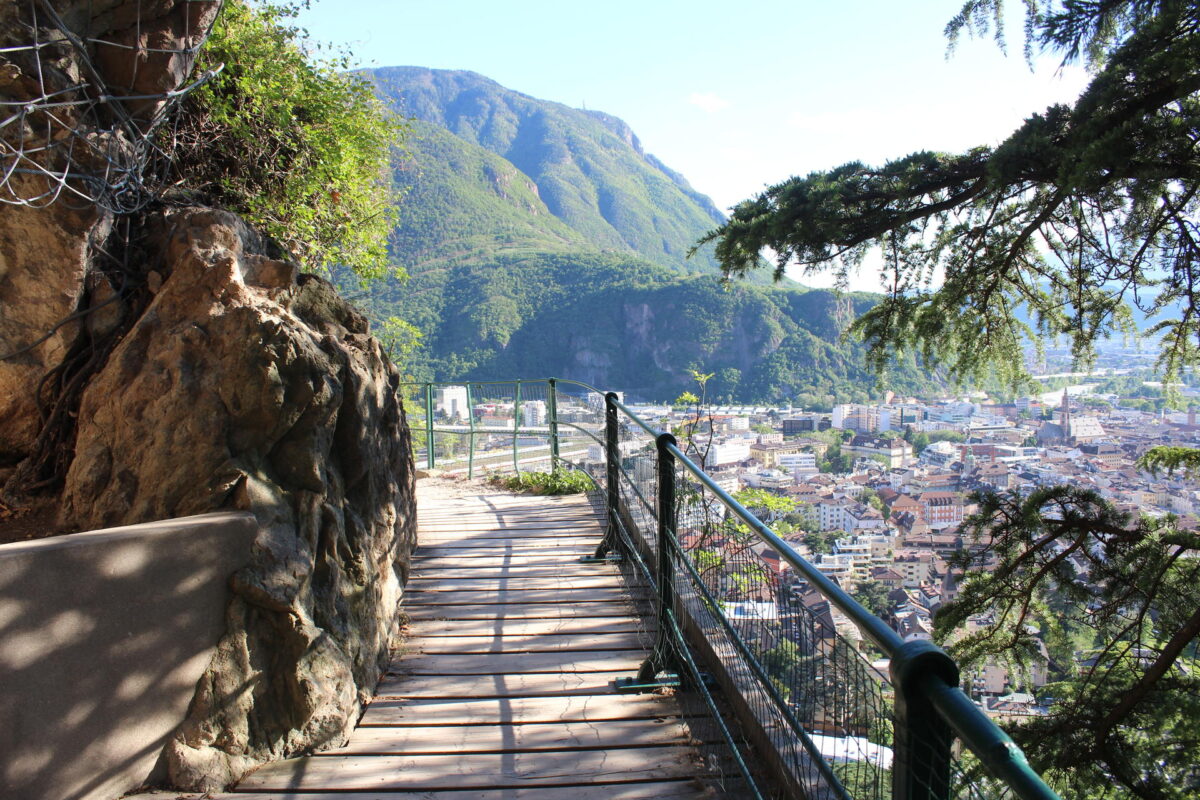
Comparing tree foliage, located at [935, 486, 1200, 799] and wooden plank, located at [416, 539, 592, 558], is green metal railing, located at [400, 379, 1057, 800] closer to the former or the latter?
wooden plank, located at [416, 539, 592, 558]

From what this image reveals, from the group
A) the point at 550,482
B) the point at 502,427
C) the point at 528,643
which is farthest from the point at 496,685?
the point at 502,427

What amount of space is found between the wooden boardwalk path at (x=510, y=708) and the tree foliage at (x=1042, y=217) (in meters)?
3.07

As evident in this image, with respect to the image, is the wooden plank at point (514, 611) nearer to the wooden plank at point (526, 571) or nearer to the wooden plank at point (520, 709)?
the wooden plank at point (526, 571)

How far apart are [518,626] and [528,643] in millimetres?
278

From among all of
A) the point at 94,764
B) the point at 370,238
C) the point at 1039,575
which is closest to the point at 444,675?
the point at 94,764

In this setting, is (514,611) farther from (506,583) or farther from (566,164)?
(566,164)

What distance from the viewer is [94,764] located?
2.46m

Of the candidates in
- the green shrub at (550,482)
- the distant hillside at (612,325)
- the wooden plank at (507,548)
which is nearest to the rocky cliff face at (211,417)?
the wooden plank at (507,548)

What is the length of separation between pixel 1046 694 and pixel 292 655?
182 inches

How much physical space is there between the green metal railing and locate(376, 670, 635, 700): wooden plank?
0.63 ft

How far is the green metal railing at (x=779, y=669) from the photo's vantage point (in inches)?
49.8

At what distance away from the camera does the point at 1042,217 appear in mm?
4883

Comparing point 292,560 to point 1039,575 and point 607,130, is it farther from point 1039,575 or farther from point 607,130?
point 607,130

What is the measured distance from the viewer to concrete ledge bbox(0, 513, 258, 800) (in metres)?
2.27
